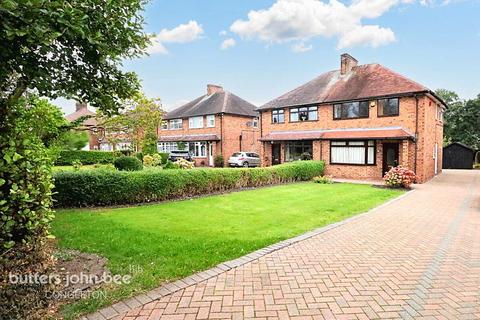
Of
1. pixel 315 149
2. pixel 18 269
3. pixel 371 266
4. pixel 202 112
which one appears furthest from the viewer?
pixel 202 112

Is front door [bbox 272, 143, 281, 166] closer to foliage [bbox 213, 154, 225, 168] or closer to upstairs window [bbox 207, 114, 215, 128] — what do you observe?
foliage [bbox 213, 154, 225, 168]

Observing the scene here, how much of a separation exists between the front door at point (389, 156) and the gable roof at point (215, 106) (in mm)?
15647

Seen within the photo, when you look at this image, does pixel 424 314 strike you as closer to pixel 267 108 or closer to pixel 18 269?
pixel 18 269

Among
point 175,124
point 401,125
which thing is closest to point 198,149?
point 175,124

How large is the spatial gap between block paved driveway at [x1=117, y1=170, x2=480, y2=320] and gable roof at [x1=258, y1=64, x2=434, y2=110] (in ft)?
43.4

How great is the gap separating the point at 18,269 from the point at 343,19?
1684 cm

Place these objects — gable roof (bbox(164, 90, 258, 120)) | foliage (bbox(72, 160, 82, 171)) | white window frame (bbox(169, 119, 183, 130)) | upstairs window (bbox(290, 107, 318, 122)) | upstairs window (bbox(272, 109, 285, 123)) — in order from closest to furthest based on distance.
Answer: foliage (bbox(72, 160, 82, 171))
upstairs window (bbox(290, 107, 318, 122))
upstairs window (bbox(272, 109, 285, 123))
gable roof (bbox(164, 90, 258, 120))
white window frame (bbox(169, 119, 183, 130))

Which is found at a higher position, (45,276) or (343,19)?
(343,19)

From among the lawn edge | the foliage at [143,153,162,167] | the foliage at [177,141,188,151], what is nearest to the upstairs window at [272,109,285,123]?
the foliage at [143,153,162,167]

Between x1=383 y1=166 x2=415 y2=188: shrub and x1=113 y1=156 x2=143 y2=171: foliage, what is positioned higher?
x1=113 y1=156 x2=143 y2=171: foliage

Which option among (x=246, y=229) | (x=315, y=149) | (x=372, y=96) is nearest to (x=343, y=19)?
(x=372, y=96)

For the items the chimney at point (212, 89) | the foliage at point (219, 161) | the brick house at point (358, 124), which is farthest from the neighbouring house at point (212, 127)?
the brick house at point (358, 124)

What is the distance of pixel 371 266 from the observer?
185 inches

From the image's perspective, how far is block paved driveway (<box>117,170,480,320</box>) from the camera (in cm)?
331
